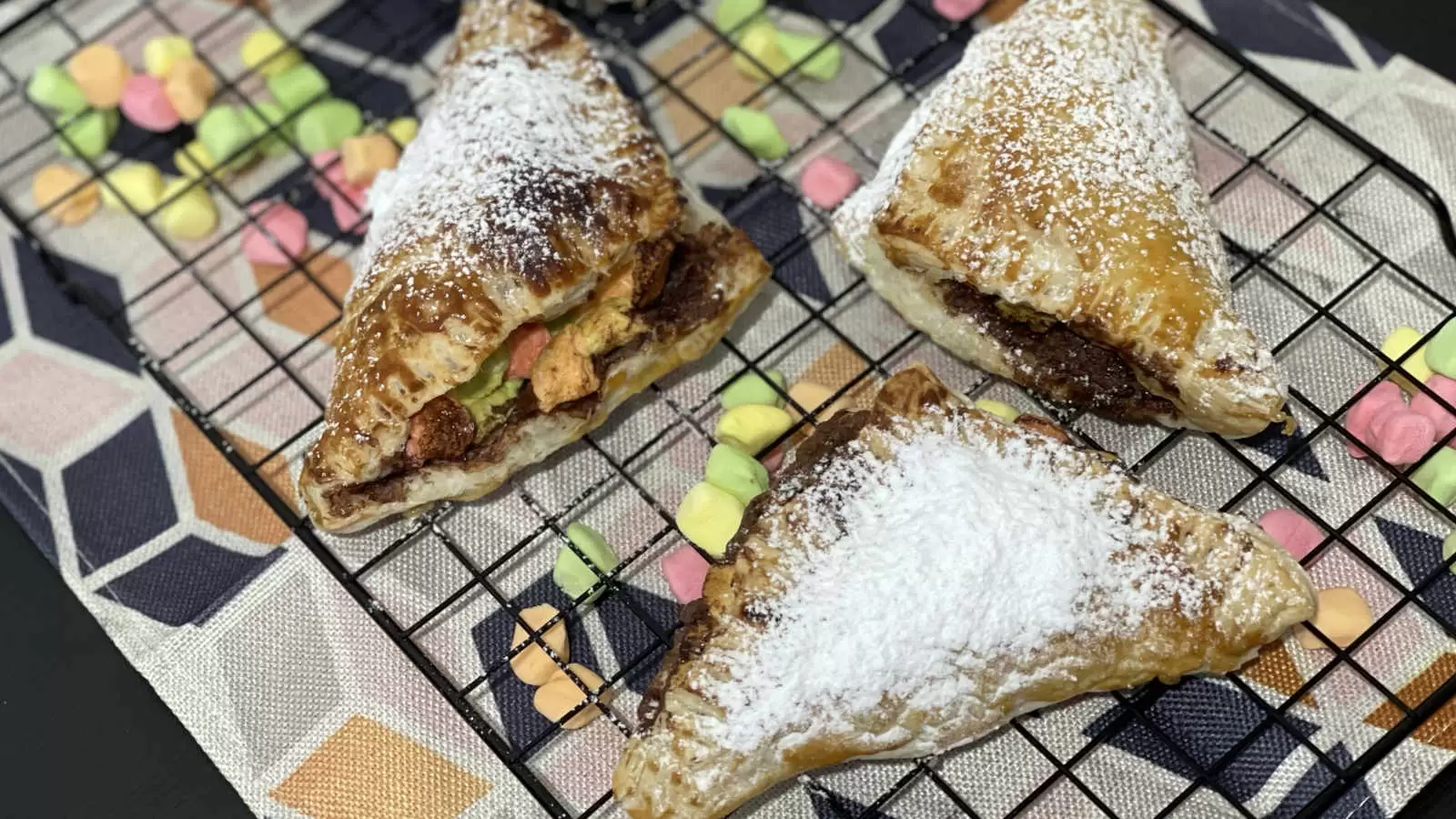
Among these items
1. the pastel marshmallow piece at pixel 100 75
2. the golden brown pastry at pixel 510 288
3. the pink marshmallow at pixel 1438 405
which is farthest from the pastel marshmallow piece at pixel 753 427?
the pastel marshmallow piece at pixel 100 75

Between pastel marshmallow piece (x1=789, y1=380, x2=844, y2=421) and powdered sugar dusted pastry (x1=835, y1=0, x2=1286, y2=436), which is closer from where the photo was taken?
powdered sugar dusted pastry (x1=835, y1=0, x2=1286, y2=436)

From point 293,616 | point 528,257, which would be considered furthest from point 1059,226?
point 293,616

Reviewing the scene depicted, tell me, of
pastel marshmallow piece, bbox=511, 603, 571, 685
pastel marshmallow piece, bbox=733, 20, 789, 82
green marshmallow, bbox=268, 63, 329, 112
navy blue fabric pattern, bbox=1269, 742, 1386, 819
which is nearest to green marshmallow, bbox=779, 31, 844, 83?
pastel marshmallow piece, bbox=733, 20, 789, 82

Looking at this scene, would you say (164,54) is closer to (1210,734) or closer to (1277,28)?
(1277,28)

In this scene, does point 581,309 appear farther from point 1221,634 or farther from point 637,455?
point 1221,634

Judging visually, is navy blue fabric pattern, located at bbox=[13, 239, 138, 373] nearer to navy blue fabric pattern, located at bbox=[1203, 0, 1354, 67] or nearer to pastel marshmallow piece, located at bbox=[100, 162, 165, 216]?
pastel marshmallow piece, located at bbox=[100, 162, 165, 216]

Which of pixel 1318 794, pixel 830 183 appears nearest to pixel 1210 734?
pixel 1318 794

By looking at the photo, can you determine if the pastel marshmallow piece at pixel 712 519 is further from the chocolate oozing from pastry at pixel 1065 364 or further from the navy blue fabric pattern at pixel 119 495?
the navy blue fabric pattern at pixel 119 495

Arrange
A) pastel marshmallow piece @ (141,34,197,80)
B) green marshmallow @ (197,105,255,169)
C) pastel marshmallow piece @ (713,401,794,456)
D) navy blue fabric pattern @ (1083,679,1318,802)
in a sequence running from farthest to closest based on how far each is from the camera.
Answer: pastel marshmallow piece @ (141,34,197,80)
green marshmallow @ (197,105,255,169)
pastel marshmallow piece @ (713,401,794,456)
navy blue fabric pattern @ (1083,679,1318,802)
